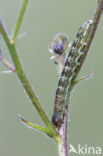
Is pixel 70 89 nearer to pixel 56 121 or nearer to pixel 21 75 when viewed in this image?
pixel 56 121

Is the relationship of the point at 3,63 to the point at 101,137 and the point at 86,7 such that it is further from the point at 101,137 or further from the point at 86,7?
the point at 86,7

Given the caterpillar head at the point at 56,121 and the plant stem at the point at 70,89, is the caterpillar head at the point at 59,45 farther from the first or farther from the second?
the caterpillar head at the point at 56,121

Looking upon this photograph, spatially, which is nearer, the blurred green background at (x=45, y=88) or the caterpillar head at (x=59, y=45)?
the caterpillar head at (x=59, y=45)

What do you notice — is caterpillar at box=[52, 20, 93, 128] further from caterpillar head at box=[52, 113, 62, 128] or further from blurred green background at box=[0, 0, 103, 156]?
blurred green background at box=[0, 0, 103, 156]

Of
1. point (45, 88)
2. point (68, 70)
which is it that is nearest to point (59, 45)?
point (68, 70)

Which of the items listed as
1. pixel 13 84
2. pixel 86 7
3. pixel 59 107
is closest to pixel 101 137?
pixel 13 84

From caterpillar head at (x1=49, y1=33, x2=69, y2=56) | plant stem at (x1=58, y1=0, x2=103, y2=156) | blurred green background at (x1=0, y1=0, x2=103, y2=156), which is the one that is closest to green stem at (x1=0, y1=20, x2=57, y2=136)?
plant stem at (x1=58, y1=0, x2=103, y2=156)

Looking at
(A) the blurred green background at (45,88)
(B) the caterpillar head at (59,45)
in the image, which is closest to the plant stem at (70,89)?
(B) the caterpillar head at (59,45)
